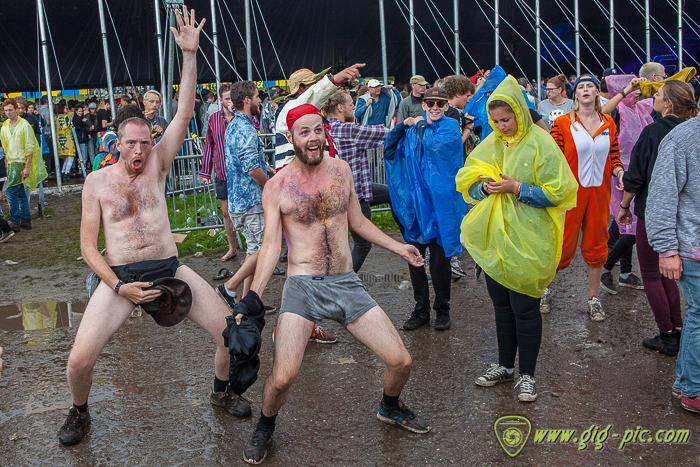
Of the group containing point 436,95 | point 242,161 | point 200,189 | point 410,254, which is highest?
point 436,95

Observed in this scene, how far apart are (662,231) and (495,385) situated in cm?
140

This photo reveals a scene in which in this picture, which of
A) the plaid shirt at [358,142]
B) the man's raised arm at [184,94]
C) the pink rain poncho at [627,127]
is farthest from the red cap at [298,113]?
the pink rain poncho at [627,127]

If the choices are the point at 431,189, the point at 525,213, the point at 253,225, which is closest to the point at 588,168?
the point at 431,189

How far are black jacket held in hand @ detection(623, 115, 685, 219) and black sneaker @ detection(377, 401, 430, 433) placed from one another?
2.22 metres

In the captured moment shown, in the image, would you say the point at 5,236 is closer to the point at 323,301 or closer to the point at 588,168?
the point at 323,301

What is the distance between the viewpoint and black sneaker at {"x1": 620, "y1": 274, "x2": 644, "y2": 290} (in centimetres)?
603

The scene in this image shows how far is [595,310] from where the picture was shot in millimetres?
5223

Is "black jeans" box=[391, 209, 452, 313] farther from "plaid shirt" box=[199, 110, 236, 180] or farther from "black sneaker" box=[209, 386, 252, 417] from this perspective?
"plaid shirt" box=[199, 110, 236, 180]

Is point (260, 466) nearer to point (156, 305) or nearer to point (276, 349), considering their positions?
point (276, 349)

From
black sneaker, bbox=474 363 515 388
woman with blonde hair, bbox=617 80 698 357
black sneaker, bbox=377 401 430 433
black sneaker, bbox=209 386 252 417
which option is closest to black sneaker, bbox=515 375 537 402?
black sneaker, bbox=474 363 515 388

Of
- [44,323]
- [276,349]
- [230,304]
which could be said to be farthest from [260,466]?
[44,323]

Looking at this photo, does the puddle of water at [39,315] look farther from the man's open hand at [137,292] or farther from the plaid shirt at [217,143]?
the man's open hand at [137,292]

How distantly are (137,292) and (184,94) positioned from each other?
123cm

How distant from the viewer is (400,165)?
203 inches
